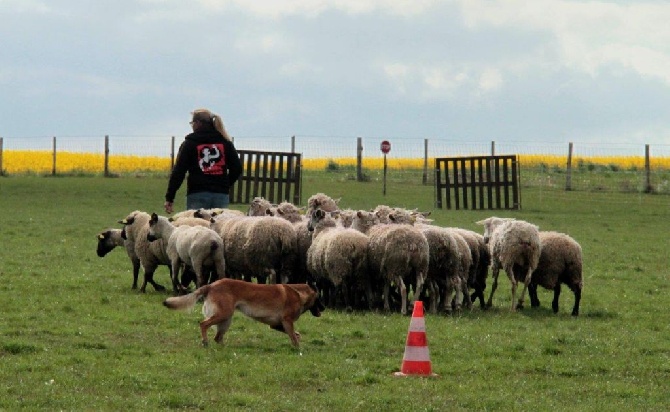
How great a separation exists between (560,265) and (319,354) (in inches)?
206

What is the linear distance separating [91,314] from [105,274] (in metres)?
4.86

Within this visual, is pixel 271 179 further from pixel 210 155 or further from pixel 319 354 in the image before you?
pixel 319 354

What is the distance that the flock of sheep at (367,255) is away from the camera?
1457 cm

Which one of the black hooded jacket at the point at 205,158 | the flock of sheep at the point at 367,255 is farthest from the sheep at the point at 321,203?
the black hooded jacket at the point at 205,158

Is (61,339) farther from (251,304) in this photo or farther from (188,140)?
(188,140)

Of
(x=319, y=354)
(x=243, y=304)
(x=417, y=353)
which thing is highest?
(x=243, y=304)

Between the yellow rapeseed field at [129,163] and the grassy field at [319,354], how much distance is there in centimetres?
3639

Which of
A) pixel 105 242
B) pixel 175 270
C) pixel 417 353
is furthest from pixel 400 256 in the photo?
pixel 105 242

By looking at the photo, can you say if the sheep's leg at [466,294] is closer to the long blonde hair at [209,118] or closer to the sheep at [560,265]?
the sheep at [560,265]

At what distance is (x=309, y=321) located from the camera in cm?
1367

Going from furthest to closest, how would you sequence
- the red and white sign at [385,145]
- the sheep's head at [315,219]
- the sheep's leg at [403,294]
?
Result: the red and white sign at [385,145], the sheep's head at [315,219], the sheep's leg at [403,294]

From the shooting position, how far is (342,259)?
1453 cm

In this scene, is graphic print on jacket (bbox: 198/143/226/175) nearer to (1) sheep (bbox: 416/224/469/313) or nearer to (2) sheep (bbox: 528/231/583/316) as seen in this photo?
(1) sheep (bbox: 416/224/469/313)

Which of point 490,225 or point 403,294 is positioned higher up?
point 490,225
